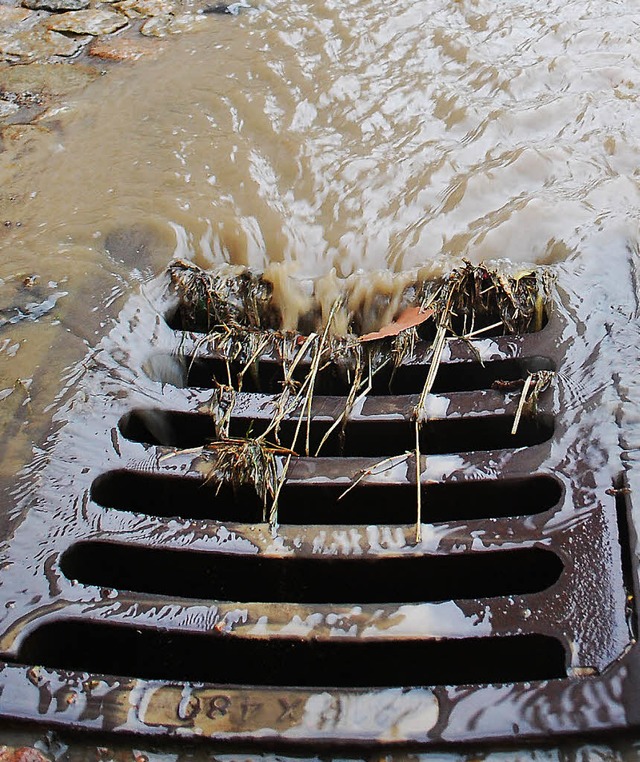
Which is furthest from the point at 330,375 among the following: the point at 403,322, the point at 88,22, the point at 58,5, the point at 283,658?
the point at 58,5

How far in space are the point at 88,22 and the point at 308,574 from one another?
358 cm

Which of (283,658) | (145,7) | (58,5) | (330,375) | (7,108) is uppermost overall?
(58,5)

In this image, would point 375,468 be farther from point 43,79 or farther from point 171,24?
point 171,24

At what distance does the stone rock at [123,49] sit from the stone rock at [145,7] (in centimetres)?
31

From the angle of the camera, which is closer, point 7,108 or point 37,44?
point 7,108

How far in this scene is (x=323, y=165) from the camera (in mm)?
2811

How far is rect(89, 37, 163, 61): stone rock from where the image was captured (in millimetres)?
3623

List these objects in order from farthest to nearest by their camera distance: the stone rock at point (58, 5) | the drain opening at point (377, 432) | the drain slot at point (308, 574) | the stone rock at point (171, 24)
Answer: the stone rock at point (58, 5)
the stone rock at point (171, 24)
the drain opening at point (377, 432)
the drain slot at point (308, 574)

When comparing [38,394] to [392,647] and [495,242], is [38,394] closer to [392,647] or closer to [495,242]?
[392,647]

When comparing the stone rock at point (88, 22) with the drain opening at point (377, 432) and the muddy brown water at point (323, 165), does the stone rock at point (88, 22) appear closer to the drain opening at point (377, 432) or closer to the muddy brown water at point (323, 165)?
the muddy brown water at point (323, 165)

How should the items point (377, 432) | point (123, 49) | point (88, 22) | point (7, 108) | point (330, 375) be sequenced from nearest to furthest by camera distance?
point (377, 432)
point (330, 375)
point (7, 108)
point (123, 49)
point (88, 22)

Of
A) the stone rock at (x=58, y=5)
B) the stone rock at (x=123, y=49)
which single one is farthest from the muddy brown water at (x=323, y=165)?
the stone rock at (x=58, y=5)

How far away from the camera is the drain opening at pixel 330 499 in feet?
5.34

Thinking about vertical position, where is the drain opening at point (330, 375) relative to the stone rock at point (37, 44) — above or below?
below
